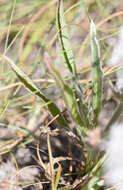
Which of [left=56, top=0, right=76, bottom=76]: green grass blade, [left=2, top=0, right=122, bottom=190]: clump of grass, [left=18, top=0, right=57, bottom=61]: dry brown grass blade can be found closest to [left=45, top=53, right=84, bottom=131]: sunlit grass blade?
[left=2, top=0, right=122, bottom=190]: clump of grass

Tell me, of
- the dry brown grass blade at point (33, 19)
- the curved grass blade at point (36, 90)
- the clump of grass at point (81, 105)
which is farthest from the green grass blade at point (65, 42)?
the dry brown grass blade at point (33, 19)

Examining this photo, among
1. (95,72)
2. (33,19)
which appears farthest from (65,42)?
(33,19)

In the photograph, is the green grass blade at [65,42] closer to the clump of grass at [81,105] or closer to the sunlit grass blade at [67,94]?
the clump of grass at [81,105]

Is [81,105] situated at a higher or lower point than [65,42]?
lower

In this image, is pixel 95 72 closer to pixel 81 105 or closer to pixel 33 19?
pixel 81 105

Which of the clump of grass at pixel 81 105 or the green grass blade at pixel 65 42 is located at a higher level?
the green grass blade at pixel 65 42

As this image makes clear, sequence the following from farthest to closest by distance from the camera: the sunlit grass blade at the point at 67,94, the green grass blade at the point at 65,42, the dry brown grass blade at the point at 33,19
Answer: the dry brown grass blade at the point at 33,19 < the green grass blade at the point at 65,42 < the sunlit grass blade at the point at 67,94

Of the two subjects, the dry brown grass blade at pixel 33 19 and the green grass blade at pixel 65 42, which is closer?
the green grass blade at pixel 65 42

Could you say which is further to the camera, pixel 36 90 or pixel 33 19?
pixel 33 19

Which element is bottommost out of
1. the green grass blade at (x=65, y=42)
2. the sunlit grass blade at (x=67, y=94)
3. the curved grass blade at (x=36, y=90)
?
the sunlit grass blade at (x=67, y=94)
